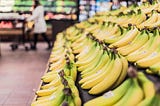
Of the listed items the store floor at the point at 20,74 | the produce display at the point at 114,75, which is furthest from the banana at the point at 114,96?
the store floor at the point at 20,74

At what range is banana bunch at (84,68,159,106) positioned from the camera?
1525 mm

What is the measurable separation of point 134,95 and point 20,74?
18.4 ft

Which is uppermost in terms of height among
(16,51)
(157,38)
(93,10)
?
(157,38)

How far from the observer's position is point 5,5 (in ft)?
40.2

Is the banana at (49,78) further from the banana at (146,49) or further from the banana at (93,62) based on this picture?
the banana at (146,49)

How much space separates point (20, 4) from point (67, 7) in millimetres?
1703

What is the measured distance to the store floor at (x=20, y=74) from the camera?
526cm

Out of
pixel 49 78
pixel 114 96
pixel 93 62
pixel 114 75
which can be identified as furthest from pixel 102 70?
pixel 49 78

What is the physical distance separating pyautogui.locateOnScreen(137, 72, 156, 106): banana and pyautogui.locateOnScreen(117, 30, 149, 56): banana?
4.27ft

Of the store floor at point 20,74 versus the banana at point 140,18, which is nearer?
the banana at point 140,18

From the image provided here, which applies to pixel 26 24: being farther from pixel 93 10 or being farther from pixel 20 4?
pixel 93 10

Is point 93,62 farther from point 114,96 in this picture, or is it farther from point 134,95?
point 134,95

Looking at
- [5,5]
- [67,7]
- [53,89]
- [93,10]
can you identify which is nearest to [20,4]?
[5,5]

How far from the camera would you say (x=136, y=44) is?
2.94 m
